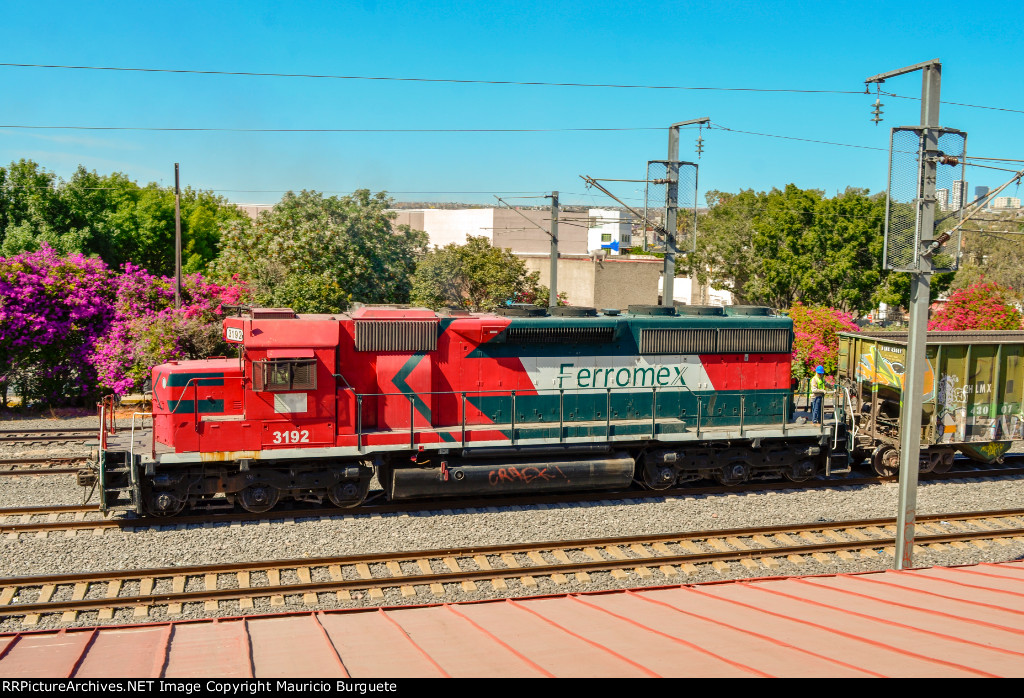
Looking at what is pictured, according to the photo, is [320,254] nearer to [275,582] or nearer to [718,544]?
[275,582]

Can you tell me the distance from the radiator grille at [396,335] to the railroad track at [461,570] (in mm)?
3515

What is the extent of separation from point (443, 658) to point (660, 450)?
358 inches

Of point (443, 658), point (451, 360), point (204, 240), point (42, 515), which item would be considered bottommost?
point (42, 515)

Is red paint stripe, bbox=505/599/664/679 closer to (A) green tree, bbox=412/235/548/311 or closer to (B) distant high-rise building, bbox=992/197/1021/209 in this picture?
(B) distant high-rise building, bbox=992/197/1021/209

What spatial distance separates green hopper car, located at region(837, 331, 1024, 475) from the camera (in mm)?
15242

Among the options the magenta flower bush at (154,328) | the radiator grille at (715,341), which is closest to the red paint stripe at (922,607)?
the radiator grille at (715,341)

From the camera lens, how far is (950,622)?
6.48 meters

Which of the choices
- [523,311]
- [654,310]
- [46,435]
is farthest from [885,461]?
[46,435]

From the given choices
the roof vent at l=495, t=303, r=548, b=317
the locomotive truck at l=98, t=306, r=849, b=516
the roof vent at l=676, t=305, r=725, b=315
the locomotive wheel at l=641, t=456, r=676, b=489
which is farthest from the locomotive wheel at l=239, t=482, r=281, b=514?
the roof vent at l=676, t=305, r=725, b=315

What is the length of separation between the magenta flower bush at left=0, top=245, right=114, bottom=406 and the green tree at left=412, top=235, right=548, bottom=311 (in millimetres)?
11663

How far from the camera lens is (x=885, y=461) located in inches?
610

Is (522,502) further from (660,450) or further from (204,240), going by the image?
(204,240)

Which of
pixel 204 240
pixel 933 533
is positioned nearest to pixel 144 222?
pixel 204 240

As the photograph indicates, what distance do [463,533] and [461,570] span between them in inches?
54.1
